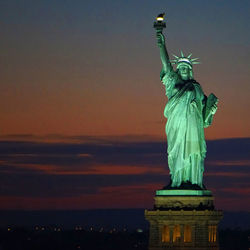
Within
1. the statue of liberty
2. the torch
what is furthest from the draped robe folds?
the torch

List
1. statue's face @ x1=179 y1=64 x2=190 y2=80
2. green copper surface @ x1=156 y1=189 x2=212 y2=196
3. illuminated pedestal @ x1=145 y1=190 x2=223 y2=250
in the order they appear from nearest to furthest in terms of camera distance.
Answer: illuminated pedestal @ x1=145 y1=190 x2=223 y2=250 → green copper surface @ x1=156 y1=189 x2=212 y2=196 → statue's face @ x1=179 y1=64 x2=190 y2=80

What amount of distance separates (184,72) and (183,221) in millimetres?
7688

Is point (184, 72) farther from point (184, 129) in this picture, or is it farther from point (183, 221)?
point (183, 221)

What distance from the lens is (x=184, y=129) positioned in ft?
222

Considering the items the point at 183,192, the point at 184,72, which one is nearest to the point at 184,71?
the point at 184,72

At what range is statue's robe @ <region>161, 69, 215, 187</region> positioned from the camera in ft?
221

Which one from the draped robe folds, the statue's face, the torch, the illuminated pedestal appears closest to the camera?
the illuminated pedestal

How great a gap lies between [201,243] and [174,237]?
1376 millimetres

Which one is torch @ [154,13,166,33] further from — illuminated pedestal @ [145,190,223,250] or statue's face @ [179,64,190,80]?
illuminated pedestal @ [145,190,223,250]

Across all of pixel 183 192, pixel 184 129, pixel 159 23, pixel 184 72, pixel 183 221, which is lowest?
pixel 183 221

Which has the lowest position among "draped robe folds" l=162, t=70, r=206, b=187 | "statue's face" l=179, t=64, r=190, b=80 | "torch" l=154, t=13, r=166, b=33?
"draped robe folds" l=162, t=70, r=206, b=187

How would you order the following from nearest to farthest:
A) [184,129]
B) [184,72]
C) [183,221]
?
1. [183,221]
2. [184,129]
3. [184,72]

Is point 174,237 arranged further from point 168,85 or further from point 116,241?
point 116,241

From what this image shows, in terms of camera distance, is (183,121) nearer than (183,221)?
No
